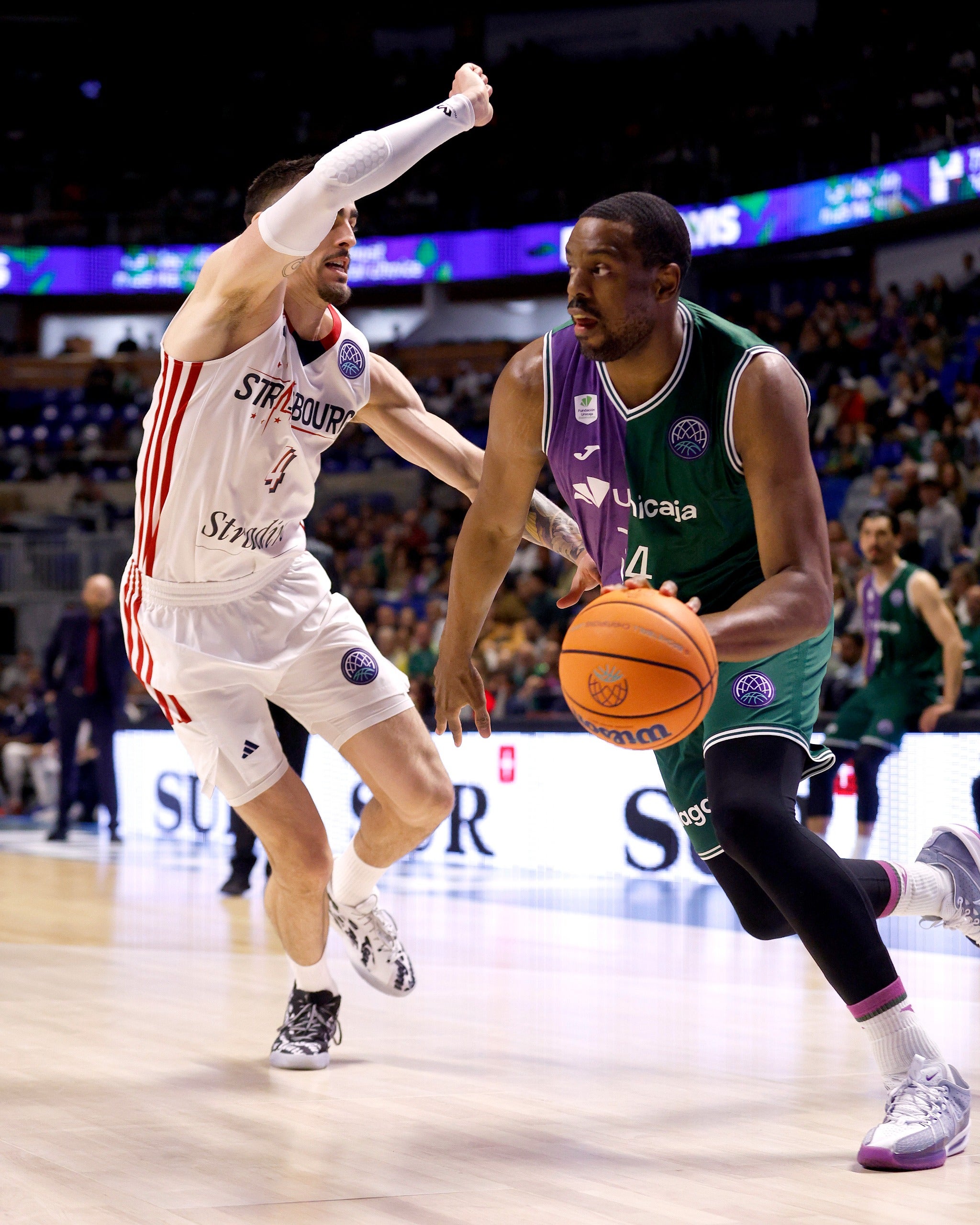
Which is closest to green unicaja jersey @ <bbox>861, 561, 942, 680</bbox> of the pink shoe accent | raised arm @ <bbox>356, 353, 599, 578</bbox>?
raised arm @ <bbox>356, 353, 599, 578</bbox>

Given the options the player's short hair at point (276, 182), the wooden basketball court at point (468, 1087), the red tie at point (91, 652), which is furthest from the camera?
the red tie at point (91, 652)

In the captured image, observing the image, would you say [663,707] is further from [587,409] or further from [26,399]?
[26,399]

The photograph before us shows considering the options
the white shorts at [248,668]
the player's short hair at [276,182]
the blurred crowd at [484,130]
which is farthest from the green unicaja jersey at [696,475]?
the blurred crowd at [484,130]

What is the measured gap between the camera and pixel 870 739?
819cm

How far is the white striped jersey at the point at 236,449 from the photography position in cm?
381

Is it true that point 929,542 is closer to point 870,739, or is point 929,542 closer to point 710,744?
point 870,739

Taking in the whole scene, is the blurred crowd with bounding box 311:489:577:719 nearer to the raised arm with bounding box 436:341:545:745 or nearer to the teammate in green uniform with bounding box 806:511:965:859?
the teammate in green uniform with bounding box 806:511:965:859

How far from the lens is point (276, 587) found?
4047 millimetres

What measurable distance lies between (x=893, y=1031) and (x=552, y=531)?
5.14 ft

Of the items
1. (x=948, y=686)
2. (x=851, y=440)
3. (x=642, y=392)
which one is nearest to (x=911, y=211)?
(x=851, y=440)

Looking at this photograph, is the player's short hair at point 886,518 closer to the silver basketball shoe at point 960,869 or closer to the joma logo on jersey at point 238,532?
the silver basketball shoe at point 960,869

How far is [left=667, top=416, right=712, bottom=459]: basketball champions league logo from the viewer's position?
3191 millimetres

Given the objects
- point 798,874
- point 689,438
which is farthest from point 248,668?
point 798,874

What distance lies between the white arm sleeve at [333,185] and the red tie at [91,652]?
27.2 feet
